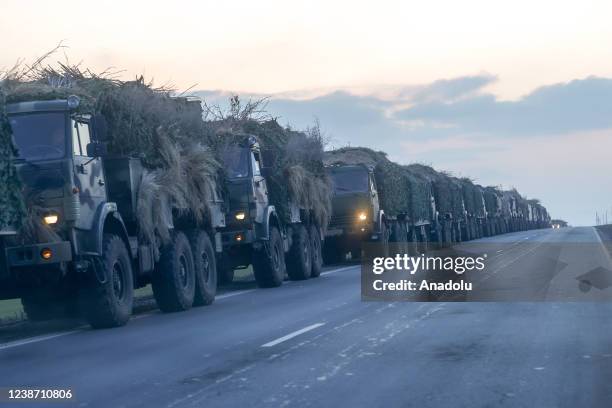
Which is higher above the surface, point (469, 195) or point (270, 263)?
point (469, 195)

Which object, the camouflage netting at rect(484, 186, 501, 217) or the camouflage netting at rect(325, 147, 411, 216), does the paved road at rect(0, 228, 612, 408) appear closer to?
the camouflage netting at rect(325, 147, 411, 216)

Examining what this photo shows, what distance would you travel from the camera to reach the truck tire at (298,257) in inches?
950

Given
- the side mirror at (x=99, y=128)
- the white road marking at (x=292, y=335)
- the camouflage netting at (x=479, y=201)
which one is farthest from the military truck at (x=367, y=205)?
the camouflage netting at (x=479, y=201)

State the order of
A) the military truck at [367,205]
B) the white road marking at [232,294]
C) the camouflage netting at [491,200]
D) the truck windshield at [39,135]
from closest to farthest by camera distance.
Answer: the truck windshield at [39,135] → the white road marking at [232,294] → the military truck at [367,205] → the camouflage netting at [491,200]

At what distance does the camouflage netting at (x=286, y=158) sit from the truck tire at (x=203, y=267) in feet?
8.04

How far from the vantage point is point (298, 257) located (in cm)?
2414

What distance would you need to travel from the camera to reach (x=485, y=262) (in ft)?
94.9

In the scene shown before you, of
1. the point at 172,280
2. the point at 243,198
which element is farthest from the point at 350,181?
the point at 172,280

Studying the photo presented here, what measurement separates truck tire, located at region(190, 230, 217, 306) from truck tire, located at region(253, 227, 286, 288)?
3.34m

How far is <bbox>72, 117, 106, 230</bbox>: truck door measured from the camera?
521 inches

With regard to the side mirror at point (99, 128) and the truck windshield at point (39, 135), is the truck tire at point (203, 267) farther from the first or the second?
the truck windshield at point (39, 135)

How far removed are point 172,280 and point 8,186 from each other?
441cm

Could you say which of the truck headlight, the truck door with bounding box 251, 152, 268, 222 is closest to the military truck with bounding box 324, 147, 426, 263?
the truck door with bounding box 251, 152, 268, 222

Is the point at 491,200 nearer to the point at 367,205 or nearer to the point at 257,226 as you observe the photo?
the point at 367,205
